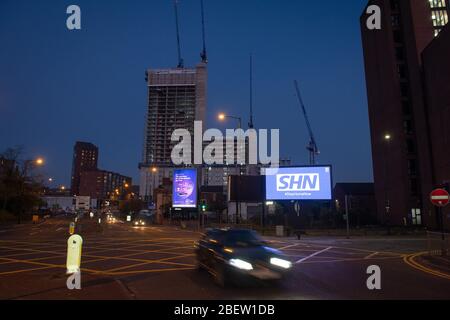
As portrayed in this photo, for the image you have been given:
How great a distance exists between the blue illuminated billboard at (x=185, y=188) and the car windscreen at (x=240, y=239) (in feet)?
154

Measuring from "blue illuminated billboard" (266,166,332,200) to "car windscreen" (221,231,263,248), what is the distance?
25738 millimetres

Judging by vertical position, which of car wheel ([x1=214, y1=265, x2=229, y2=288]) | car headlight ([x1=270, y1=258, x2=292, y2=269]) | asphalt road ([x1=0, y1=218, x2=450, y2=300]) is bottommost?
asphalt road ([x1=0, y1=218, x2=450, y2=300])

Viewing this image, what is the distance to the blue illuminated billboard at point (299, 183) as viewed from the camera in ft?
116

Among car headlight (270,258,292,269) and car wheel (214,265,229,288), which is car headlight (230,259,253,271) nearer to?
car wheel (214,265,229,288)

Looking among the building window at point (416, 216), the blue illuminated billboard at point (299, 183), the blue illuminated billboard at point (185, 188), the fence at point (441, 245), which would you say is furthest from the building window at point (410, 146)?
the fence at point (441, 245)

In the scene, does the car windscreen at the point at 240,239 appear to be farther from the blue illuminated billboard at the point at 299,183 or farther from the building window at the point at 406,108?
the building window at the point at 406,108

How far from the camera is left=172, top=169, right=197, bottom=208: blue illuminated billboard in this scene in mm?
57844

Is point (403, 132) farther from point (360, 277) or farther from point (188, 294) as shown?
point (188, 294)

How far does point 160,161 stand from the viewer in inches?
5856

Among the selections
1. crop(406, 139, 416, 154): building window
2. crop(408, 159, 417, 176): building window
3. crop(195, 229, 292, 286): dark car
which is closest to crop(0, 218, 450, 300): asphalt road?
crop(195, 229, 292, 286): dark car

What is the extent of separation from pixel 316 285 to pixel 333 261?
19.2 ft

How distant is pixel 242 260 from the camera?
29.9 feet
